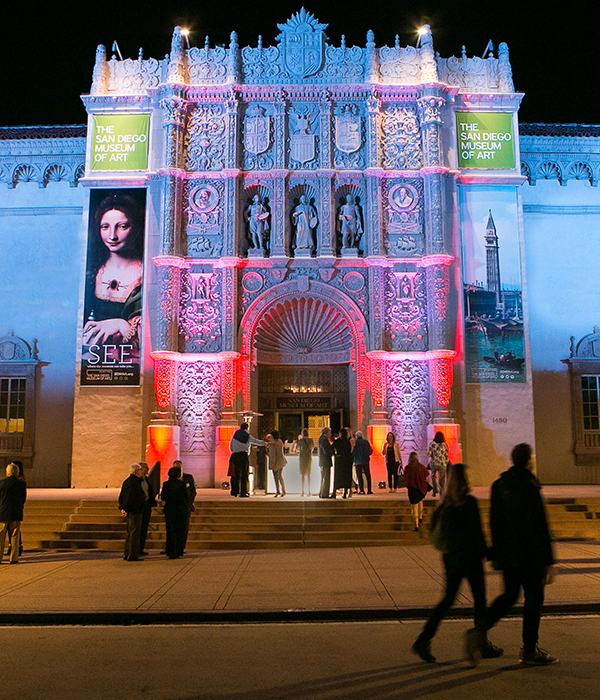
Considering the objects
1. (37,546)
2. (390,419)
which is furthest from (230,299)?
(37,546)

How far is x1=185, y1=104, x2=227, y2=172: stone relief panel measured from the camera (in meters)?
22.6

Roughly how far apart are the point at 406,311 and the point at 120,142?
11706 mm

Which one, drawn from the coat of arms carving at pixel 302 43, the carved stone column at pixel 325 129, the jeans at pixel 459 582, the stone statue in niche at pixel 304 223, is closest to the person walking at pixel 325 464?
the stone statue in niche at pixel 304 223

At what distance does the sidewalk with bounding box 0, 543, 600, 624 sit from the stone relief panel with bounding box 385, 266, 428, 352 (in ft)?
31.8

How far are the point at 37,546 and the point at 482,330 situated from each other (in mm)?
14972

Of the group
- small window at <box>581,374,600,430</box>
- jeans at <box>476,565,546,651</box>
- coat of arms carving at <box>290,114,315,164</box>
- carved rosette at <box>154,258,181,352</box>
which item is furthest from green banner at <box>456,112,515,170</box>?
jeans at <box>476,565,546,651</box>

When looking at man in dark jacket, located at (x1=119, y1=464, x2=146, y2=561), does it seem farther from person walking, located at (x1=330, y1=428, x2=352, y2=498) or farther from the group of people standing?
person walking, located at (x1=330, y1=428, x2=352, y2=498)

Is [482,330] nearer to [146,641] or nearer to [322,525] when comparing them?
[322,525]

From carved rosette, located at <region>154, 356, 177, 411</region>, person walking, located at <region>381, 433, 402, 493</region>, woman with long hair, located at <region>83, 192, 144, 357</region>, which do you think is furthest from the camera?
woman with long hair, located at <region>83, 192, 144, 357</region>

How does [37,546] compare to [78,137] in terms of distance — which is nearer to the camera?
[37,546]

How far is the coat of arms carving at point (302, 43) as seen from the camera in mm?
22812

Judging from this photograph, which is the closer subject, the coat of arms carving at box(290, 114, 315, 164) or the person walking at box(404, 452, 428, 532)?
the person walking at box(404, 452, 428, 532)

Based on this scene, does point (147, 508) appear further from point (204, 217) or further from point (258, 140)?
point (258, 140)

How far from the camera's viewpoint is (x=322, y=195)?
73.1 ft
